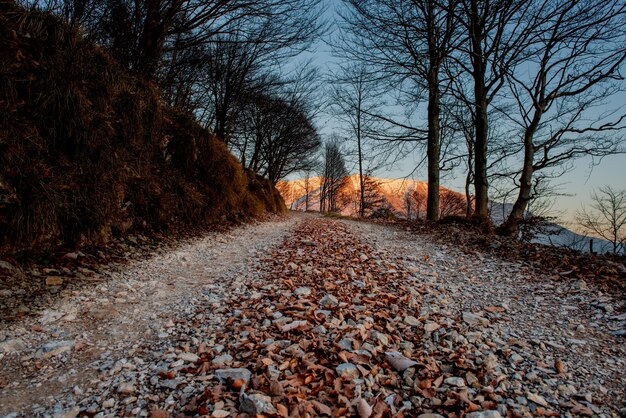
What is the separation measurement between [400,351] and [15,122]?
525 centimetres

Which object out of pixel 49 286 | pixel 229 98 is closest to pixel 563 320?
pixel 49 286

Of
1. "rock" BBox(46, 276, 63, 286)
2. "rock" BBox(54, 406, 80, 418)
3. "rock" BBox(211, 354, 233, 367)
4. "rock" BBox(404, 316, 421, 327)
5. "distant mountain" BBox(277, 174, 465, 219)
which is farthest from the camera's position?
"distant mountain" BBox(277, 174, 465, 219)

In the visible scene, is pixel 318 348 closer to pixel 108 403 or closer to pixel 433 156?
pixel 108 403

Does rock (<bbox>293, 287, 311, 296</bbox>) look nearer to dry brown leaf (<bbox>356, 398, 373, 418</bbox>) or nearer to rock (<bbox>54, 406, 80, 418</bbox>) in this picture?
dry brown leaf (<bbox>356, 398, 373, 418</bbox>)

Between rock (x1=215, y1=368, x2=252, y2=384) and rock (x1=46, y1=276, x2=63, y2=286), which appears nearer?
rock (x1=215, y1=368, x2=252, y2=384)

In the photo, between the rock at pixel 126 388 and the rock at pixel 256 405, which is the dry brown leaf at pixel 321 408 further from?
the rock at pixel 126 388

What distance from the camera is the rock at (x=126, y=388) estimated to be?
84.7 inches

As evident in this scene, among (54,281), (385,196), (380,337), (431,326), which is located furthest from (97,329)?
(385,196)

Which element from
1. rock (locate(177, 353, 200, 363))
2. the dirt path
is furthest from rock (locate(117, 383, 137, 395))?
rock (locate(177, 353, 200, 363))

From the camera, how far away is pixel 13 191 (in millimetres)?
3633

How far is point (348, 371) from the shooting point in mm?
2396

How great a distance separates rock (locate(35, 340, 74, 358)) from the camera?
8.30 ft

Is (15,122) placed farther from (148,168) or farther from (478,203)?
(478,203)

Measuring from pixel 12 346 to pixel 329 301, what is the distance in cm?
304
